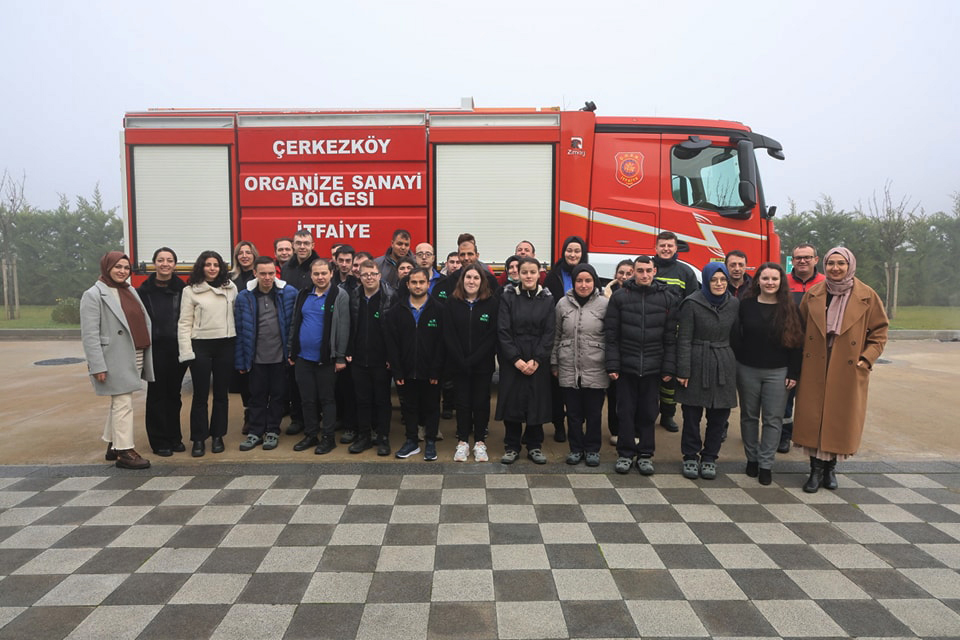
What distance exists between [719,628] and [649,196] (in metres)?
4.90

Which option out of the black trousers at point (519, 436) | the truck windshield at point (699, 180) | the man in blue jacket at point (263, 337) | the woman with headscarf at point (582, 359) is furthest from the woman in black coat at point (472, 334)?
the truck windshield at point (699, 180)

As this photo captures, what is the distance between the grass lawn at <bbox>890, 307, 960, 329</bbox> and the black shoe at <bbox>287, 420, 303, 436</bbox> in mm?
15712

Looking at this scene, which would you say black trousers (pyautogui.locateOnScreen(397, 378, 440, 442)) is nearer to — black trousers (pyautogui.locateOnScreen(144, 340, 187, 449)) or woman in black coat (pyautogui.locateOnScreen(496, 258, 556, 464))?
woman in black coat (pyautogui.locateOnScreen(496, 258, 556, 464))

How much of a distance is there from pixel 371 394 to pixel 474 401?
0.93 metres

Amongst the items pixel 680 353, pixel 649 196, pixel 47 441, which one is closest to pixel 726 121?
pixel 649 196

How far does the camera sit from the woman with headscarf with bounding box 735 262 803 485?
4.21 m

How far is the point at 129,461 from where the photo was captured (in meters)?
4.52

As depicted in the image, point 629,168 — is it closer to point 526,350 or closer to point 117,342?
point 526,350

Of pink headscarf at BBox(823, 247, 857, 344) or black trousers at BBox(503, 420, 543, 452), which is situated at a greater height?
pink headscarf at BBox(823, 247, 857, 344)

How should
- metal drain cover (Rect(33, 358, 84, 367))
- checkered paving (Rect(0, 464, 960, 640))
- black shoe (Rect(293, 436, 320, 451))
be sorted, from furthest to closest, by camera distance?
metal drain cover (Rect(33, 358, 84, 367))
black shoe (Rect(293, 436, 320, 451))
checkered paving (Rect(0, 464, 960, 640))

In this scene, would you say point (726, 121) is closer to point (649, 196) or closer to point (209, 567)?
point (649, 196)

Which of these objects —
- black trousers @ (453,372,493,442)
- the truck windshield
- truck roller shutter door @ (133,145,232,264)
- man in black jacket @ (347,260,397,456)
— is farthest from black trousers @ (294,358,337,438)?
the truck windshield

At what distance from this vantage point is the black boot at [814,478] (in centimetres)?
414

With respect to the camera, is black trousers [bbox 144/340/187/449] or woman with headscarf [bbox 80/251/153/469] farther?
black trousers [bbox 144/340/187/449]
